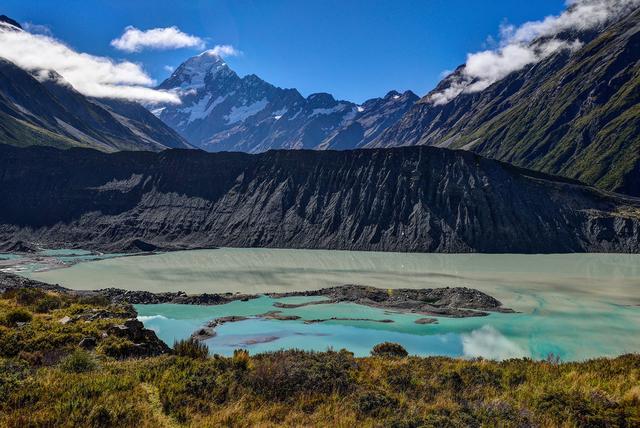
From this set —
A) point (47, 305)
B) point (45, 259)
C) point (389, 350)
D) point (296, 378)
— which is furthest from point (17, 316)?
point (45, 259)

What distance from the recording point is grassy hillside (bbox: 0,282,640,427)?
10.2 m

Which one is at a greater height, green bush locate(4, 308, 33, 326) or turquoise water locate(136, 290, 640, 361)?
green bush locate(4, 308, 33, 326)

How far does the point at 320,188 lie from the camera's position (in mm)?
116500

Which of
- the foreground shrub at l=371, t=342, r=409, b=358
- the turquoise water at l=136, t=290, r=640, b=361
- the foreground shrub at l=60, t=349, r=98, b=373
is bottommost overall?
the turquoise water at l=136, t=290, r=640, b=361

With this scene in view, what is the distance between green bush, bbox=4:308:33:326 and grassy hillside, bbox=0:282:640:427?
20.0 ft

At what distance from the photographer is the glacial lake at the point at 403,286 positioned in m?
32.3

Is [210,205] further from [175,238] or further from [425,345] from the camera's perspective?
[425,345]

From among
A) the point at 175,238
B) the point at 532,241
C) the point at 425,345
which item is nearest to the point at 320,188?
the point at 175,238

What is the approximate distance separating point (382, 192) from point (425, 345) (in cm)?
8030

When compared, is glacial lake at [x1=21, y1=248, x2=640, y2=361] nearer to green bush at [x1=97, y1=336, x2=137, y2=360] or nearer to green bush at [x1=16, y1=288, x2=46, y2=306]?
green bush at [x1=16, y1=288, x2=46, y2=306]

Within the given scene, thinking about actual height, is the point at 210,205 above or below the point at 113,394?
above

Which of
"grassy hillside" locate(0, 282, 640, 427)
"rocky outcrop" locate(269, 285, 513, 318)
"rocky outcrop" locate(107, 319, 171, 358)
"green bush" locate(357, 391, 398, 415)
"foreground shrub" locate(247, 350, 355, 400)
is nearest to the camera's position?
"grassy hillside" locate(0, 282, 640, 427)

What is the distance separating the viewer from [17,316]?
2342 centimetres

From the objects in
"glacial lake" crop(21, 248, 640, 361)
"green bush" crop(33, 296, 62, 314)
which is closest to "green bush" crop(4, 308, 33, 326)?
"green bush" crop(33, 296, 62, 314)
